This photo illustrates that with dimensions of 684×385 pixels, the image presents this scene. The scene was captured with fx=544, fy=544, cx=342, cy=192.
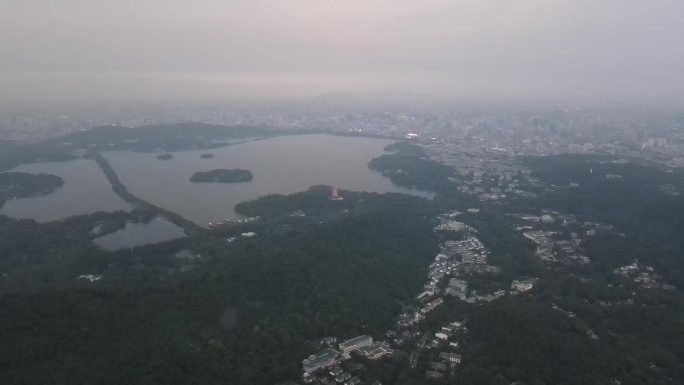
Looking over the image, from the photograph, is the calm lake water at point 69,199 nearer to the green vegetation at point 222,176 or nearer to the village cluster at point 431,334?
the green vegetation at point 222,176

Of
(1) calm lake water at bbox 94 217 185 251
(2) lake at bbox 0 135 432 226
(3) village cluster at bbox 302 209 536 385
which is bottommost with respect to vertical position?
(3) village cluster at bbox 302 209 536 385

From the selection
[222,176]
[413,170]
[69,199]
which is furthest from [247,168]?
[69,199]

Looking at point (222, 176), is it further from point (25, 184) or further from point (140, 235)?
point (140, 235)

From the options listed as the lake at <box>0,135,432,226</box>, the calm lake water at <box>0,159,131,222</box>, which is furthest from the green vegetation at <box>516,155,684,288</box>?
the calm lake water at <box>0,159,131,222</box>

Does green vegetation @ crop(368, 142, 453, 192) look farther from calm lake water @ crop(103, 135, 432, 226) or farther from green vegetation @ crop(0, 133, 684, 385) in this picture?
green vegetation @ crop(0, 133, 684, 385)

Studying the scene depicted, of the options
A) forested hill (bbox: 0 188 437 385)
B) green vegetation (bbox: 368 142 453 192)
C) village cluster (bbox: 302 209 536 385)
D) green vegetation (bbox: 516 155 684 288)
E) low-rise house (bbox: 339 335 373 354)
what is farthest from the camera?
green vegetation (bbox: 368 142 453 192)

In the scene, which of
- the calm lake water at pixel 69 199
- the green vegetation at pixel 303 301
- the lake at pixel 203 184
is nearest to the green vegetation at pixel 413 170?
the lake at pixel 203 184
